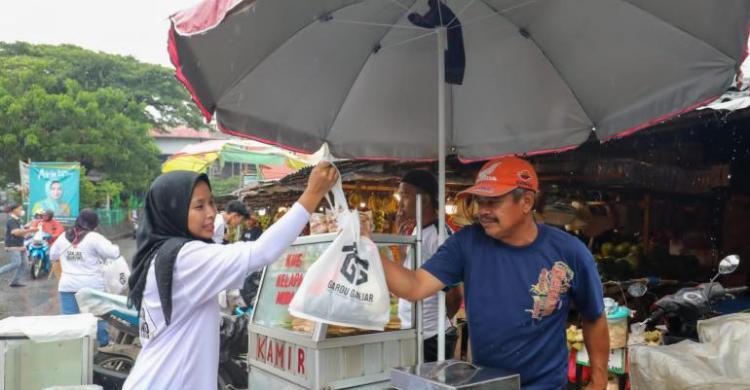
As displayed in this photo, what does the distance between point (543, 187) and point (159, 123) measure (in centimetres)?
2739

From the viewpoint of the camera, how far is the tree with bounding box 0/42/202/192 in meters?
22.0

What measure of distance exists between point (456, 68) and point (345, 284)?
147cm

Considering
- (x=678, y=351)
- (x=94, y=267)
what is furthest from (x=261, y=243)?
(x=94, y=267)

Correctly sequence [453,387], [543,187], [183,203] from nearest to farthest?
[453,387], [183,203], [543,187]

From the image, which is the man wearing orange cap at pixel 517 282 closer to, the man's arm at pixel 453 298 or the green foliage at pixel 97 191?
the man's arm at pixel 453 298

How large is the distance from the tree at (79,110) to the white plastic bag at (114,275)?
56.1ft

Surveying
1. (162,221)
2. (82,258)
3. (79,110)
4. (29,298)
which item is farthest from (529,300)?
(79,110)

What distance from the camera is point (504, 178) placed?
2.47 meters

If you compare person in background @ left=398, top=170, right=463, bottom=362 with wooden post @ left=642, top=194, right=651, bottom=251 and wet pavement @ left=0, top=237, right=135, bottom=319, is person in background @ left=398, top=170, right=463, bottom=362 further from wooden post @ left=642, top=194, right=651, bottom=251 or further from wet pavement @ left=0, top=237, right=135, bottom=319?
wet pavement @ left=0, top=237, right=135, bottom=319

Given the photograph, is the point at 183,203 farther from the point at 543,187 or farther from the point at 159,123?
the point at 159,123

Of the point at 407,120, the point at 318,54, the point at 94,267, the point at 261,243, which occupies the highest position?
the point at 318,54

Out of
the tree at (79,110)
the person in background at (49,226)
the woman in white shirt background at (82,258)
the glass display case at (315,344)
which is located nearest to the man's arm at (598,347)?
the glass display case at (315,344)

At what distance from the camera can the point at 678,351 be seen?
120 inches

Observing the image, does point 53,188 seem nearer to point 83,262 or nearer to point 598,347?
point 83,262
